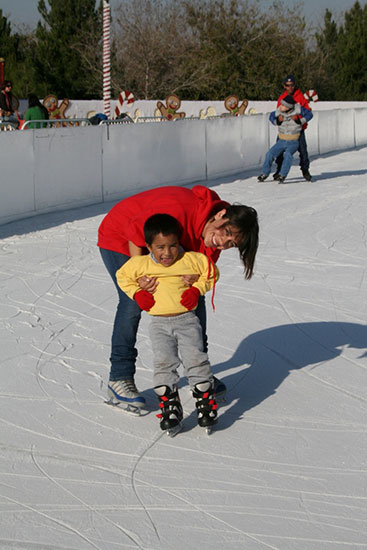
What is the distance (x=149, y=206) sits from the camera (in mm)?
4125

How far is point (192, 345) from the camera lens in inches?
166

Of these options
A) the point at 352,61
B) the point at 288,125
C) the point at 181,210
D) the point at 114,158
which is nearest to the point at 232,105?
the point at 288,125

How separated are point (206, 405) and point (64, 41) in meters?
37.9

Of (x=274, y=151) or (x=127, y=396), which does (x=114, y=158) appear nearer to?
(x=274, y=151)

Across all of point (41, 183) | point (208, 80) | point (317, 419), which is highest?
point (208, 80)

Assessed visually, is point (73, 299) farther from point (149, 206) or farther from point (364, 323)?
point (149, 206)

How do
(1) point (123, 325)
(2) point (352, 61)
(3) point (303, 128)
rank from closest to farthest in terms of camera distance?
(1) point (123, 325) < (3) point (303, 128) < (2) point (352, 61)

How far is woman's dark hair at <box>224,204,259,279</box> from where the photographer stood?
3.95 meters

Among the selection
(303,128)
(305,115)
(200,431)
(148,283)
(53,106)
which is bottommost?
(200,431)

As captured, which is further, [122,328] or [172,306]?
[122,328]

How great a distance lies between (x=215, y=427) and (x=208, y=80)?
39.8 metres

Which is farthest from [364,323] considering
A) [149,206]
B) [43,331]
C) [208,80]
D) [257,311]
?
[208,80]

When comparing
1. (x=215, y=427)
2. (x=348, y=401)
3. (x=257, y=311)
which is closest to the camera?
(x=215, y=427)

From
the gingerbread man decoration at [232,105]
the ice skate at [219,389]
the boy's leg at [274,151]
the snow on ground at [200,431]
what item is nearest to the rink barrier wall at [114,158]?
the boy's leg at [274,151]
